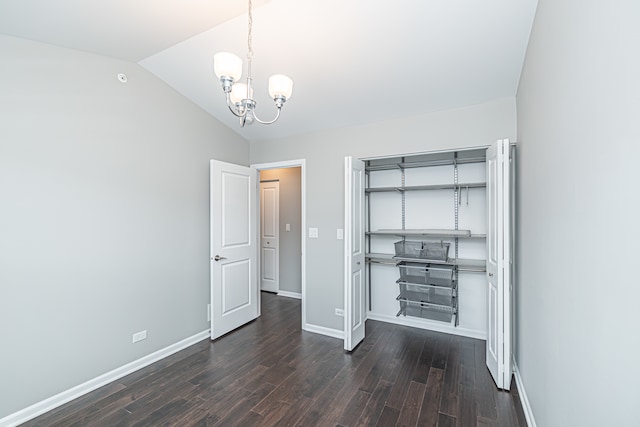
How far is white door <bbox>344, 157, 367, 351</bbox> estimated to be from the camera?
10.3 feet

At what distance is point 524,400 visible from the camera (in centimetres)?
219

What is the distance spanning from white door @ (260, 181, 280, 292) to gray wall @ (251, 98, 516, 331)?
1520 mm

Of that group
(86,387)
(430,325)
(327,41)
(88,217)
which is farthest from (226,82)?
(430,325)

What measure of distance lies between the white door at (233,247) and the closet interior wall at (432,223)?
1.60 metres

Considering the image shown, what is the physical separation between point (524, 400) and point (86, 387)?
347 centimetres

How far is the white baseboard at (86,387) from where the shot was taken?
2.10 metres

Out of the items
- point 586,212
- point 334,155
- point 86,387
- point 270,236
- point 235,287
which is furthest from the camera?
point 270,236

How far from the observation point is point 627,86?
2.61 feet

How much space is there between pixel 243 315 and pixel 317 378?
1.57 m

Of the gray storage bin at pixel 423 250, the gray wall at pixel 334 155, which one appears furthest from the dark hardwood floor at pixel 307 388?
the gray storage bin at pixel 423 250

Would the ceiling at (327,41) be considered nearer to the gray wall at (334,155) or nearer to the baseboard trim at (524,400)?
the gray wall at (334,155)

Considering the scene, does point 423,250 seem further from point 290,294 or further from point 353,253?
point 290,294

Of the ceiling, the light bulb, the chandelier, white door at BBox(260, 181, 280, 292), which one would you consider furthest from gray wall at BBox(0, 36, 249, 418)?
white door at BBox(260, 181, 280, 292)

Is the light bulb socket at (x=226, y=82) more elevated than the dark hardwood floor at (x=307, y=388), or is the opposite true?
the light bulb socket at (x=226, y=82)
